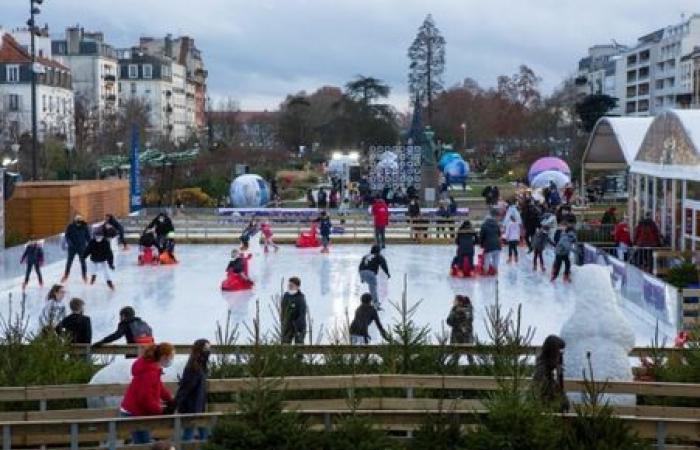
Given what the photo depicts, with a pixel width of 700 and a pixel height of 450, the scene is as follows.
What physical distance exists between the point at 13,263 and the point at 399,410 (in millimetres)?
14837

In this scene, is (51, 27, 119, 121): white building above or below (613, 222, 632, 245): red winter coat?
above

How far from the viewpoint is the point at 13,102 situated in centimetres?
7819

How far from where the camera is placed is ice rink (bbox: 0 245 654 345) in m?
16.2

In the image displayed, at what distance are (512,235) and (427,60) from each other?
247ft

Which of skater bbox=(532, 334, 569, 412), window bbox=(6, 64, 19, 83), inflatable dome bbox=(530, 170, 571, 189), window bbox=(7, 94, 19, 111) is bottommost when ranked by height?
skater bbox=(532, 334, 569, 412)

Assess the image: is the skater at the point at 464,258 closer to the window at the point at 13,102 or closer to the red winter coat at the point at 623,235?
the red winter coat at the point at 623,235

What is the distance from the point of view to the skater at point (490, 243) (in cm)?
2100

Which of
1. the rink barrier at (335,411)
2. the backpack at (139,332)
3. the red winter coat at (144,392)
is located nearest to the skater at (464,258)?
the backpack at (139,332)

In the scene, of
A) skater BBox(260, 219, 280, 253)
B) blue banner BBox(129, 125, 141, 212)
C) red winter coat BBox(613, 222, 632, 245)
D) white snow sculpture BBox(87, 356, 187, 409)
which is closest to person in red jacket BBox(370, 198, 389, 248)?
skater BBox(260, 219, 280, 253)

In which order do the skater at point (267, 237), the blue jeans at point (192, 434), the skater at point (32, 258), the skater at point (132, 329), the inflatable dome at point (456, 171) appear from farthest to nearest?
the inflatable dome at point (456, 171) → the skater at point (267, 237) → the skater at point (32, 258) → the skater at point (132, 329) → the blue jeans at point (192, 434)

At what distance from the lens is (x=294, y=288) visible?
41.5 feet

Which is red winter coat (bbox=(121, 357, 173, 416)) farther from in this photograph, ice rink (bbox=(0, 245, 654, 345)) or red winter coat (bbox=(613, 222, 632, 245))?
red winter coat (bbox=(613, 222, 632, 245))

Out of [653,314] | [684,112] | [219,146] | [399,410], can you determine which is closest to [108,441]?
[399,410]

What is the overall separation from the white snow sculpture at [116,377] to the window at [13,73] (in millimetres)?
73658
